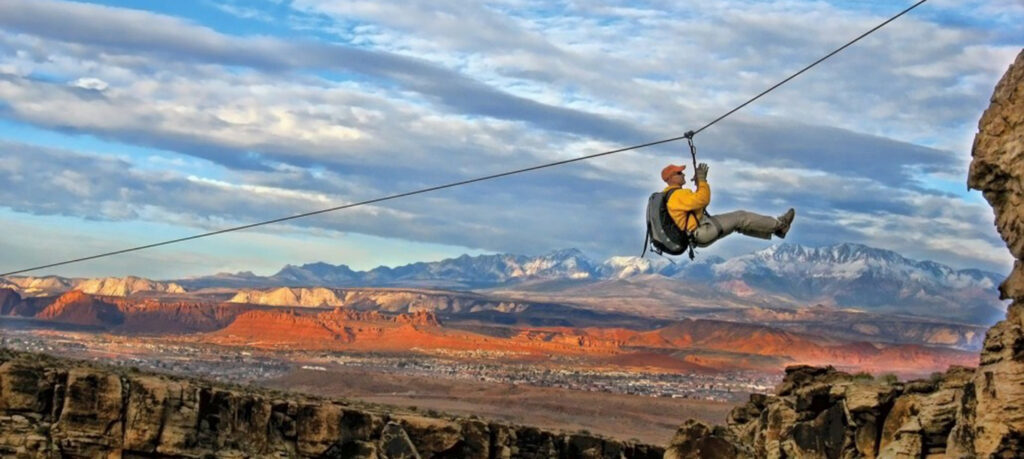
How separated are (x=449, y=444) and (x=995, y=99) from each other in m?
30.7

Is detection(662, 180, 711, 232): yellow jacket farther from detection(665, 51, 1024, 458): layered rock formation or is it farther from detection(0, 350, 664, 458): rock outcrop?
detection(0, 350, 664, 458): rock outcrop

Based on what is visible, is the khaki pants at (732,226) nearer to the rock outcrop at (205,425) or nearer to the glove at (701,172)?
the glove at (701,172)

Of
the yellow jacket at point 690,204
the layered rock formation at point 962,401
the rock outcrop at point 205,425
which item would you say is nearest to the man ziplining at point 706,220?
the yellow jacket at point 690,204

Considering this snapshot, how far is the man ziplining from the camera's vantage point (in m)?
21.5

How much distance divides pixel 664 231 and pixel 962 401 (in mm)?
5267

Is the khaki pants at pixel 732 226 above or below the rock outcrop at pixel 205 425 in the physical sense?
above

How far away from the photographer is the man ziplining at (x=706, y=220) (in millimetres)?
21531

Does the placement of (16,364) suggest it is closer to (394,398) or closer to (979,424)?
(979,424)

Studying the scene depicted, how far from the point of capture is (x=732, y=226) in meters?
21.8

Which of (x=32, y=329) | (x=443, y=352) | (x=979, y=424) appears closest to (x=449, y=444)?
(x=979, y=424)

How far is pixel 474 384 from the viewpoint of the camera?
136m

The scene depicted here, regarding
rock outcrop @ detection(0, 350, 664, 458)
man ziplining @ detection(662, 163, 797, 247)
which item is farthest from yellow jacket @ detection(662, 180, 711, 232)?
rock outcrop @ detection(0, 350, 664, 458)

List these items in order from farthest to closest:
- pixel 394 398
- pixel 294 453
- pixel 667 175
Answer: pixel 394 398
pixel 294 453
pixel 667 175

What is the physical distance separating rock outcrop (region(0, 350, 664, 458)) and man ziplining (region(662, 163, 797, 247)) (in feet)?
82.2
